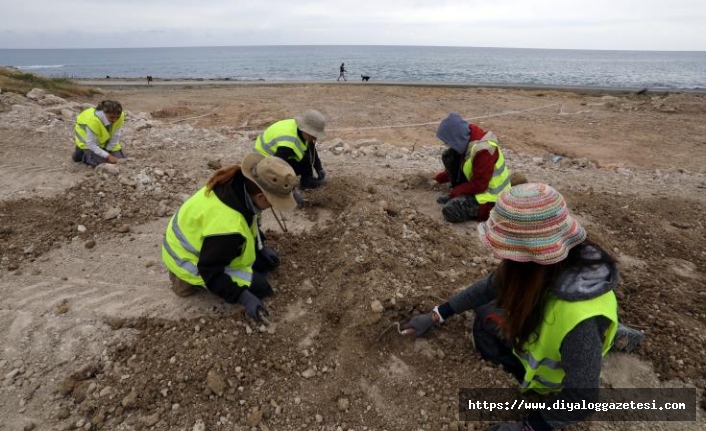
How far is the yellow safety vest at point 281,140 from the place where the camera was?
15.1ft

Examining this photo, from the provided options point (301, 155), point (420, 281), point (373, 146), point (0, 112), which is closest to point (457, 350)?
point (420, 281)

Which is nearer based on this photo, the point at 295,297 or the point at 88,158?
the point at 295,297

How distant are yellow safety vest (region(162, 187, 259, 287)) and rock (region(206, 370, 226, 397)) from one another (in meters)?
0.66

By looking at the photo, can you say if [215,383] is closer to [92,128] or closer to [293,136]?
[293,136]

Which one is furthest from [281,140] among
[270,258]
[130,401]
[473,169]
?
[130,401]

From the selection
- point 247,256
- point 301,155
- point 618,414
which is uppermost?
point 301,155

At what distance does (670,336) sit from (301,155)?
3.80 metres

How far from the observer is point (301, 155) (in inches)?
188

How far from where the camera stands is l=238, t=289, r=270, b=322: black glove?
111 inches

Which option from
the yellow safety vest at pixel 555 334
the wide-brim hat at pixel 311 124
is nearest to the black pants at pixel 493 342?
the yellow safety vest at pixel 555 334

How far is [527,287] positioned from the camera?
1.69 meters

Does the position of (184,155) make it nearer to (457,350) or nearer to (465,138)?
(465,138)

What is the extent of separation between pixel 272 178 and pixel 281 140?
88.9 inches

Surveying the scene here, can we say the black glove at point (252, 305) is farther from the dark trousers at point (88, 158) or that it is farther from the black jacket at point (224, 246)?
the dark trousers at point (88, 158)
